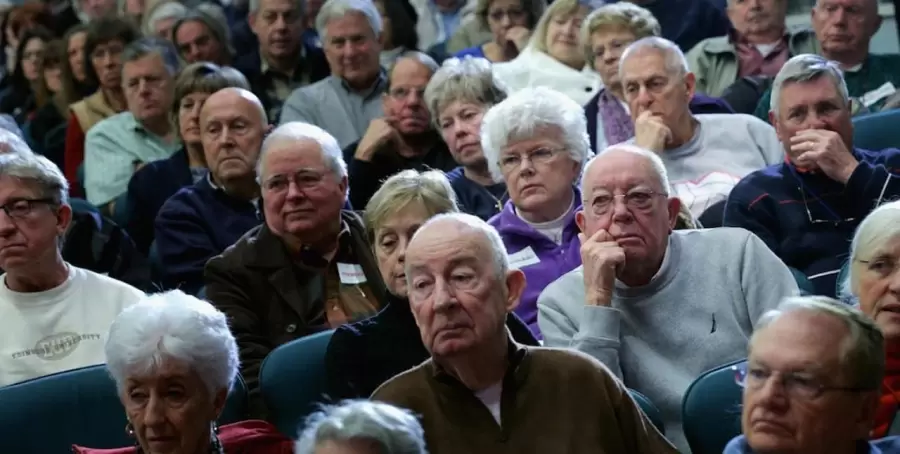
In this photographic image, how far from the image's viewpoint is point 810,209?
3.58 m

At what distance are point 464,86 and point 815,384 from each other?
223 cm

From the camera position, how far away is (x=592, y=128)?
446 cm

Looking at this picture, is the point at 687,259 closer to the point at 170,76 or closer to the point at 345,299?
the point at 345,299

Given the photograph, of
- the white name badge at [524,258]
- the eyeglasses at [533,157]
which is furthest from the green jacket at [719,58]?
the white name badge at [524,258]

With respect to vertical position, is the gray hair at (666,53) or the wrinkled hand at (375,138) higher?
the gray hair at (666,53)

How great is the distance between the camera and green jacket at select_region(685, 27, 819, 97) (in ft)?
16.3

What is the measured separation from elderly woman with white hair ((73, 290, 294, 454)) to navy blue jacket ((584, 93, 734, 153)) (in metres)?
2.20

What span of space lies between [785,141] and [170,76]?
2.44 metres

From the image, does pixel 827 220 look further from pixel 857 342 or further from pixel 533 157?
pixel 857 342

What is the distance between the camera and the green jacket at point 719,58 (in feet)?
16.3

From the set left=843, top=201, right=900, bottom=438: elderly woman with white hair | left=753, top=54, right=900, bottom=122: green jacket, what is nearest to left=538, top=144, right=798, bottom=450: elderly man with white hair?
left=843, top=201, right=900, bottom=438: elderly woman with white hair

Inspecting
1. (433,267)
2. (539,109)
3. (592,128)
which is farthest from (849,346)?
(592,128)

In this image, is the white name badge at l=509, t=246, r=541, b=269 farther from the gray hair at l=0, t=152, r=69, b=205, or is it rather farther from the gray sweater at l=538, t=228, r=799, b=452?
the gray hair at l=0, t=152, r=69, b=205

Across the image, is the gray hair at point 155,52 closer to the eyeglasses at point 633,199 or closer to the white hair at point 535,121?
the white hair at point 535,121
